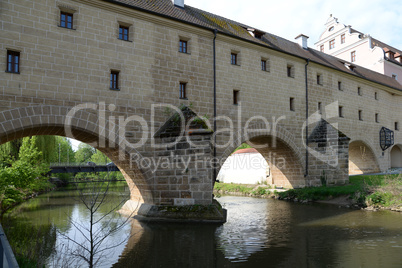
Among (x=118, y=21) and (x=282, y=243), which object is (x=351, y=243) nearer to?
(x=282, y=243)

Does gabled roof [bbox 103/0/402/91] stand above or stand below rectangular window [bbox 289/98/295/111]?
above

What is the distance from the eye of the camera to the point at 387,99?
25359 millimetres

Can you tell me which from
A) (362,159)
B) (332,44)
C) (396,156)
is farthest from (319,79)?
(332,44)

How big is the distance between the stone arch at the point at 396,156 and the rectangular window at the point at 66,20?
91.4ft

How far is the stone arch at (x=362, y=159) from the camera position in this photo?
23953 millimetres

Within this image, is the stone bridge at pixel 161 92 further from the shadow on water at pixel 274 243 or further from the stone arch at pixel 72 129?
the shadow on water at pixel 274 243

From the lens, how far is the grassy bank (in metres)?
13.7

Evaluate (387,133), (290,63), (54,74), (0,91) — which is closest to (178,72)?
(54,74)

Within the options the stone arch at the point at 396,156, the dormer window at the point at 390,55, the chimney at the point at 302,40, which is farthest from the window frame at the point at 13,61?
the dormer window at the point at 390,55

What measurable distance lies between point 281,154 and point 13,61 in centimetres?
1395

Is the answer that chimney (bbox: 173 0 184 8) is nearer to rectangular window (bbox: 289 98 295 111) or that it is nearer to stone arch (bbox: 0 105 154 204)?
stone arch (bbox: 0 105 154 204)

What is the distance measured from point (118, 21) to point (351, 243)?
10.2m

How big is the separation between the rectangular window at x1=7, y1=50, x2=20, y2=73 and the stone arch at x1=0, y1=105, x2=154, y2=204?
1.19 m

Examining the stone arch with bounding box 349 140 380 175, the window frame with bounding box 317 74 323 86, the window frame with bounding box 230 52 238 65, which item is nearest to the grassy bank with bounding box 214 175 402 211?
the stone arch with bounding box 349 140 380 175
